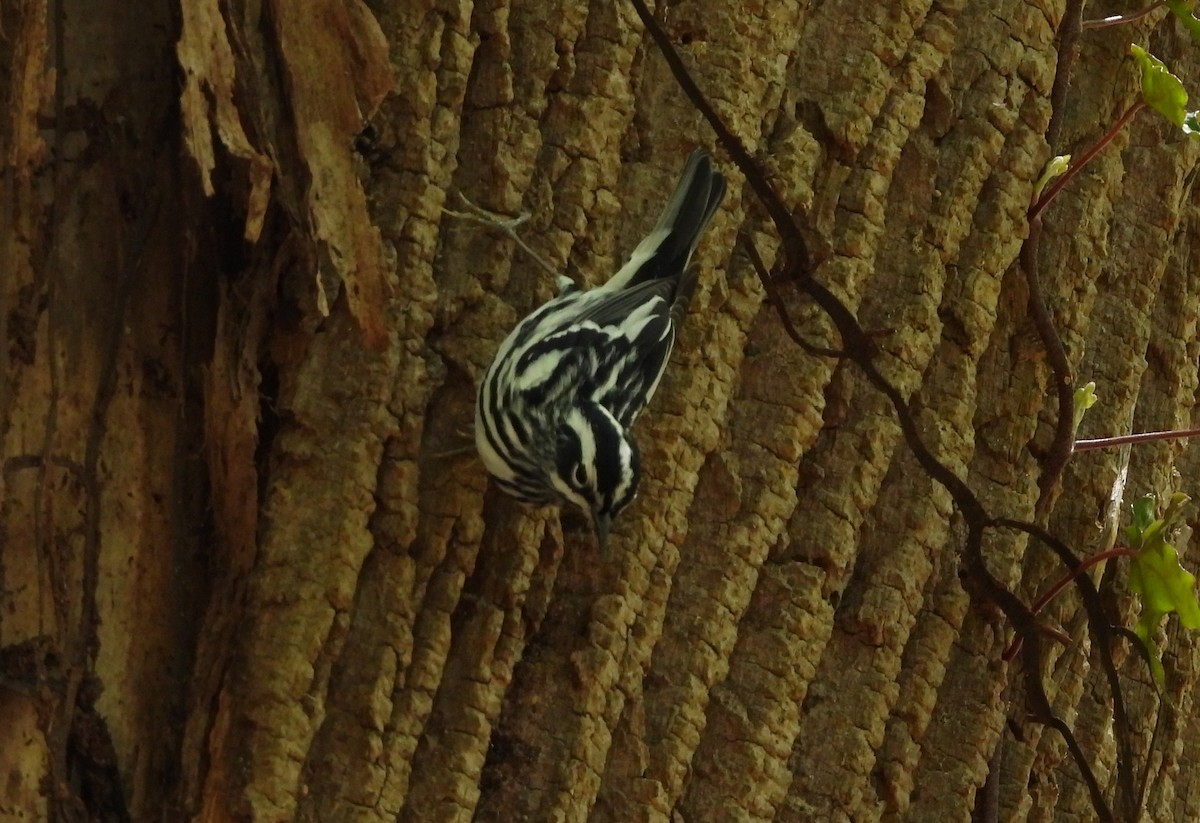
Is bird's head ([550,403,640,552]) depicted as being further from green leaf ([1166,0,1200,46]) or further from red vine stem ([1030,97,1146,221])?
green leaf ([1166,0,1200,46])

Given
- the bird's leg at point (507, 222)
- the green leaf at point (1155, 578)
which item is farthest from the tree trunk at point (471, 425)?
the green leaf at point (1155, 578)

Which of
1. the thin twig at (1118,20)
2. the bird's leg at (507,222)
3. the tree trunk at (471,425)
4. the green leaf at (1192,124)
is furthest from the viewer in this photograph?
the thin twig at (1118,20)

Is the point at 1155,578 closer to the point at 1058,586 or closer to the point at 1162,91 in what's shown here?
the point at 1058,586

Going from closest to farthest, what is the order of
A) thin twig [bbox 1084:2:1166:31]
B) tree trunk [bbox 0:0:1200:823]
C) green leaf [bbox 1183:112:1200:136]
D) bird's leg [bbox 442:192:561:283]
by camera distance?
tree trunk [bbox 0:0:1200:823] → bird's leg [bbox 442:192:561:283] → green leaf [bbox 1183:112:1200:136] → thin twig [bbox 1084:2:1166:31]

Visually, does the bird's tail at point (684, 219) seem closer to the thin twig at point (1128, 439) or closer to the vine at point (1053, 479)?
the vine at point (1053, 479)

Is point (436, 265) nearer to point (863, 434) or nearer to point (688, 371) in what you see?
point (688, 371)

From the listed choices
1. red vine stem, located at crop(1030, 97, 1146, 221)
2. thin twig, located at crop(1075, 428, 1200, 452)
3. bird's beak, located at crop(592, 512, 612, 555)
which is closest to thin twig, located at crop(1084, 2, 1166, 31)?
red vine stem, located at crop(1030, 97, 1146, 221)
